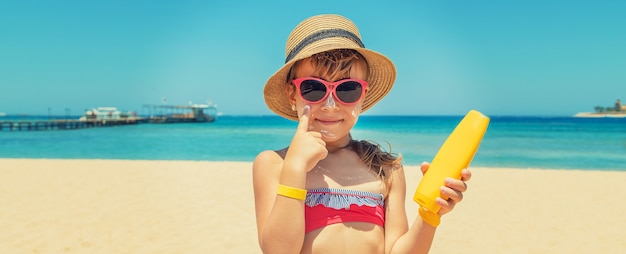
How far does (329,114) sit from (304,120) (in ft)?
0.36

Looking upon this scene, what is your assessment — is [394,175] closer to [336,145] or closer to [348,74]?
[336,145]

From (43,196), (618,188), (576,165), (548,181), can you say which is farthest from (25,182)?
(576,165)

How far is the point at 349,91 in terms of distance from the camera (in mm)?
1867

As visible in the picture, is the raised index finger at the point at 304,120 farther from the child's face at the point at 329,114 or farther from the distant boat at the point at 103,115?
the distant boat at the point at 103,115

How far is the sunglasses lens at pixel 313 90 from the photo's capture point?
72.4 inches

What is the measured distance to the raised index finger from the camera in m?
1.77

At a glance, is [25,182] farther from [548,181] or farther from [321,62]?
[548,181]

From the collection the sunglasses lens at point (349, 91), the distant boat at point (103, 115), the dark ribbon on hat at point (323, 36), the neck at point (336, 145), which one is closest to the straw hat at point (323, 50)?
the dark ribbon on hat at point (323, 36)

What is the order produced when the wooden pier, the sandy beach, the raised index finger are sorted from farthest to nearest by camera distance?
the wooden pier
the sandy beach
the raised index finger

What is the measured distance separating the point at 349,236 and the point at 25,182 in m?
11.4

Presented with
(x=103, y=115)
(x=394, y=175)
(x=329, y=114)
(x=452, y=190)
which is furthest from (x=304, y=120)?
(x=103, y=115)

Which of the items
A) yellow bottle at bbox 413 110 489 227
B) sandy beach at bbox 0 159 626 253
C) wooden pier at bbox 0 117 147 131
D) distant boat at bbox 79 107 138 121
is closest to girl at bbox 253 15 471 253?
yellow bottle at bbox 413 110 489 227

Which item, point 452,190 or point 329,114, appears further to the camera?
point 329,114

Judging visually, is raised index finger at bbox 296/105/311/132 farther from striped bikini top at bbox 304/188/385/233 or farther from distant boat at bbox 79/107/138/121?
distant boat at bbox 79/107/138/121
